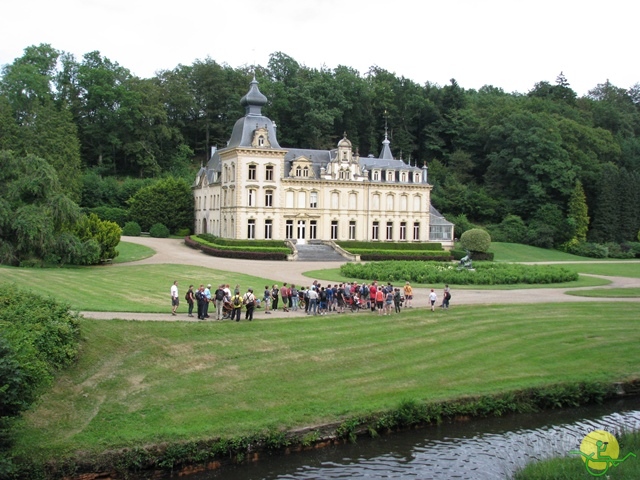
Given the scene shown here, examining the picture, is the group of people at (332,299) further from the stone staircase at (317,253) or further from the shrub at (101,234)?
the stone staircase at (317,253)

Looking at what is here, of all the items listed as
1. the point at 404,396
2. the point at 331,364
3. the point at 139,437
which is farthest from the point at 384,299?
the point at 139,437

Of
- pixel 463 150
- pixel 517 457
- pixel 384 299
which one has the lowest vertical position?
pixel 517 457

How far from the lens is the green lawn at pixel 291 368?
54.9 feet

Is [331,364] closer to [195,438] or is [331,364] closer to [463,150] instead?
[195,438]

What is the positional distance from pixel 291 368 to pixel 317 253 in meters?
35.7

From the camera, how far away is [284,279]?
39031mm

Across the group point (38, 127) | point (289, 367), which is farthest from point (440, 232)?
point (289, 367)

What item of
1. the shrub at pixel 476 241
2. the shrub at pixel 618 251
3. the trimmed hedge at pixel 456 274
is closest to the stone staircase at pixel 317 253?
the trimmed hedge at pixel 456 274

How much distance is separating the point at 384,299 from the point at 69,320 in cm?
1288

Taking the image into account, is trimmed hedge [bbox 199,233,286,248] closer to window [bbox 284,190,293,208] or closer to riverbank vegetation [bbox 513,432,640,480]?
window [bbox 284,190,293,208]

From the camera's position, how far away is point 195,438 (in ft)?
52.3

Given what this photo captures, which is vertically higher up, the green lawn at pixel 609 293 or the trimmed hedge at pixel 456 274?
the trimmed hedge at pixel 456 274

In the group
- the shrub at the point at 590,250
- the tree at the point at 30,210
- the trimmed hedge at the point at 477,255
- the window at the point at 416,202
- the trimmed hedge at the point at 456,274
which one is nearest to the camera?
the tree at the point at 30,210

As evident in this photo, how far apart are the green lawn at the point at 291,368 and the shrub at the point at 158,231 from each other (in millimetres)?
42763
